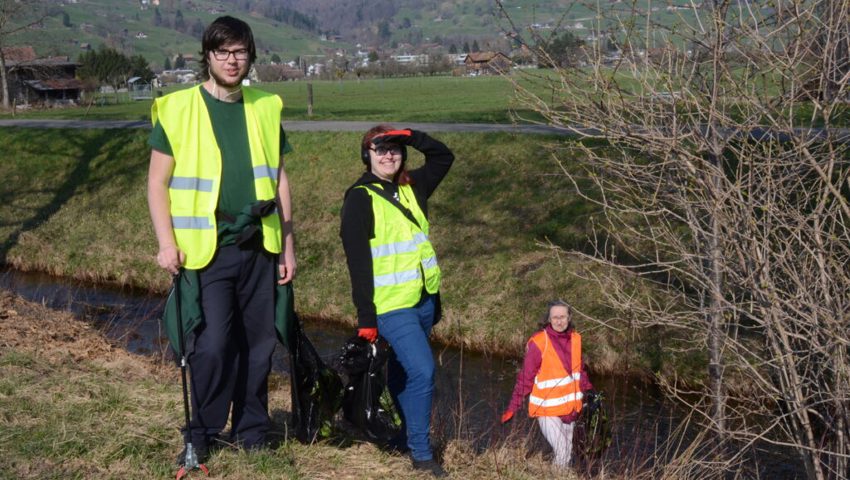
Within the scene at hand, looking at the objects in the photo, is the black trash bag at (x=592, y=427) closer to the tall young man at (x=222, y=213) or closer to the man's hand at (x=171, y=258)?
the tall young man at (x=222, y=213)

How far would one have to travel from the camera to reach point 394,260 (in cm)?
512

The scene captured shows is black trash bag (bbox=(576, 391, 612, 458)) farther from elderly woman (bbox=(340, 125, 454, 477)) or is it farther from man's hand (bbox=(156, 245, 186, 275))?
man's hand (bbox=(156, 245, 186, 275))

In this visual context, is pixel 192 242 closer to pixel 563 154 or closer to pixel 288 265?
pixel 288 265

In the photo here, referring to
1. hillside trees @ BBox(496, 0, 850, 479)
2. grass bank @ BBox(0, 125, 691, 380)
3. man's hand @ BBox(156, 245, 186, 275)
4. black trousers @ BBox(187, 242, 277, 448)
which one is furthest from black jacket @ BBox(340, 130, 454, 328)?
grass bank @ BBox(0, 125, 691, 380)

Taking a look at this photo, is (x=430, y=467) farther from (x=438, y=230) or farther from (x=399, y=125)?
(x=399, y=125)

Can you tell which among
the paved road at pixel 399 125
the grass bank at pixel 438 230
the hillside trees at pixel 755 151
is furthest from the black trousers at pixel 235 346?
the paved road at pixel 399 125

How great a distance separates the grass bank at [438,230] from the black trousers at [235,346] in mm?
4746

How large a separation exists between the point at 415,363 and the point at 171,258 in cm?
137

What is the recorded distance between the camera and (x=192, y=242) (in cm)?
467

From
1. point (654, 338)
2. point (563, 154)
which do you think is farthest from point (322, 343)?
point (563, 154)

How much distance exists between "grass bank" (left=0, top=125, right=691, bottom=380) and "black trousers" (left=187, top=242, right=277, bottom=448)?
475 centimetres

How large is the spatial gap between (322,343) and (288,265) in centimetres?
734

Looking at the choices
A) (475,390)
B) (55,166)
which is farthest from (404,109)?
(475,390)

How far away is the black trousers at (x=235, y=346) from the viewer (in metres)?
4.73
